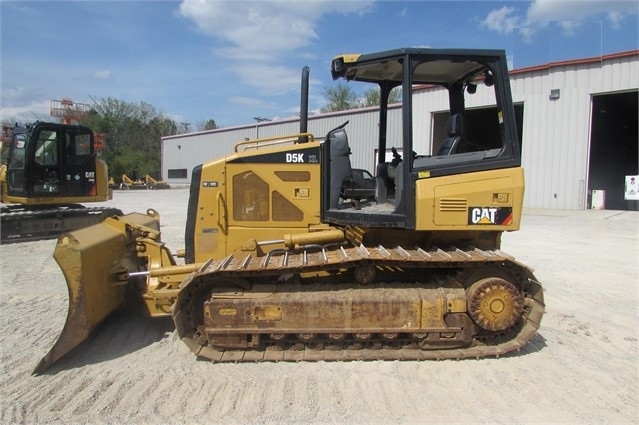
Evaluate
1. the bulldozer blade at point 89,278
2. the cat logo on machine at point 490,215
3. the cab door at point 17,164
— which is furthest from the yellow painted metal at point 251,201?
the cab door at point 17,164

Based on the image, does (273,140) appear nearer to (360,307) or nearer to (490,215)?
(360,307)

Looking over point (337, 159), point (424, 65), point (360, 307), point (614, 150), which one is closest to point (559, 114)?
point (614, 150)

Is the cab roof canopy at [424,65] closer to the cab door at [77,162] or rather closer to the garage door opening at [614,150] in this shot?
the cab door at [77,162]

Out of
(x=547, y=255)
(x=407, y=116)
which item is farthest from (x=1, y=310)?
(x=547, y=255)

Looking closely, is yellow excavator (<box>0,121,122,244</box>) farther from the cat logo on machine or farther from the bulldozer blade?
the cat logo on machine

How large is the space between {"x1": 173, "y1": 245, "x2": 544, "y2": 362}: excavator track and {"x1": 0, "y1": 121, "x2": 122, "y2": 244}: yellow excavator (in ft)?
29.7

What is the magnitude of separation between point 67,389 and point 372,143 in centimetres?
2065

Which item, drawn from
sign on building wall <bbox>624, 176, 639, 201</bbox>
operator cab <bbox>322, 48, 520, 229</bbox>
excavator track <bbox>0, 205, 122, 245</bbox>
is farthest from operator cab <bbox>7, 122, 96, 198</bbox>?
sign on building wall <bbox>624, 176, 639, 201</bbox>

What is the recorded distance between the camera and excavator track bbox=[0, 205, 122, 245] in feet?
37.1

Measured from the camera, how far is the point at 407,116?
419cm

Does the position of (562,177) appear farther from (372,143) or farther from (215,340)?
A: (215,340)

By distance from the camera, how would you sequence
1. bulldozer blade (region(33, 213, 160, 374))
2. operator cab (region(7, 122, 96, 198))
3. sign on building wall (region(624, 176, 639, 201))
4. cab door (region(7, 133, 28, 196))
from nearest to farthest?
1. bulldozer blade (region(33, 213, 160, 374))
2. operator cab (region(7, 122, 96, 198))
3. cab door (region(7, 133, 28, 196))
4. sign on building wall (region(624, 176, 639, 201))

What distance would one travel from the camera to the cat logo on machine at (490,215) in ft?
13.5

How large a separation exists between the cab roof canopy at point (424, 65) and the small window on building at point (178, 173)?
41728 mm
